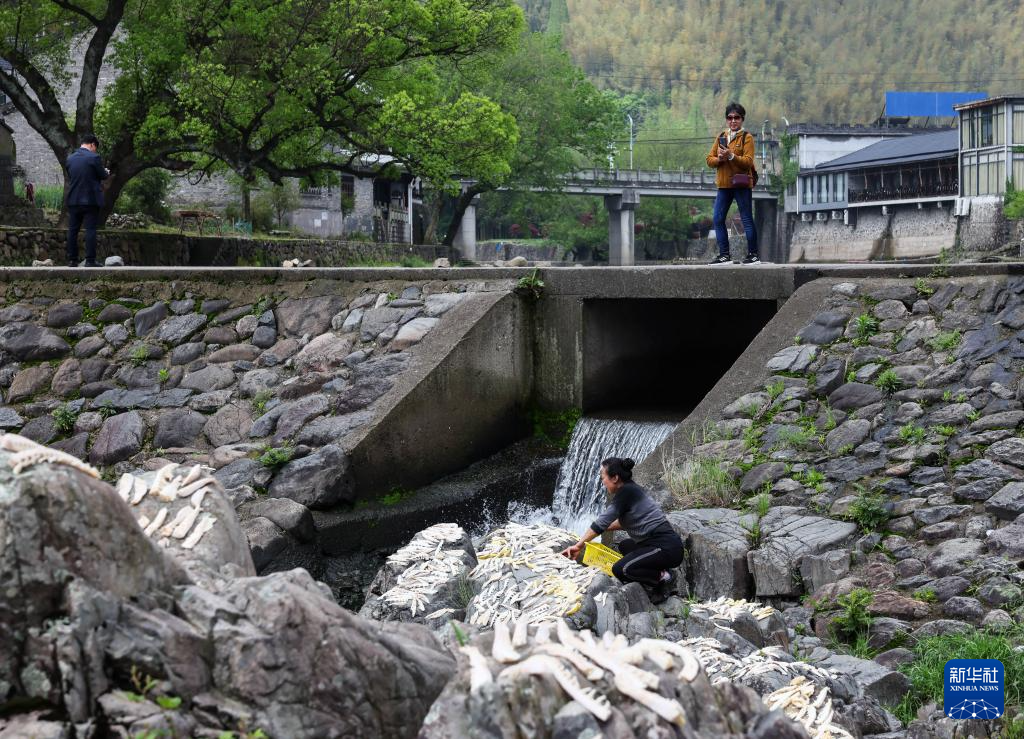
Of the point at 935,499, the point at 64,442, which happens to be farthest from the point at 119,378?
the point at 935,499

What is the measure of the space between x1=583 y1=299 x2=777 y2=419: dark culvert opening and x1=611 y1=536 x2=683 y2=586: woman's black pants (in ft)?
17.9

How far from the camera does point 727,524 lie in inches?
380

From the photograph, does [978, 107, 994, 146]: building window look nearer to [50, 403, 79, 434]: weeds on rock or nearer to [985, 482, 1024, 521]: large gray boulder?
[985, 482, 1024, 521]: large gray boulder

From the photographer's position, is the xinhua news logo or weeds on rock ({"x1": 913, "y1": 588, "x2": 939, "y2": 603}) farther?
weeds on rock ({"x1": 913, "y1": 588, "x2": 939, "y2": 603})

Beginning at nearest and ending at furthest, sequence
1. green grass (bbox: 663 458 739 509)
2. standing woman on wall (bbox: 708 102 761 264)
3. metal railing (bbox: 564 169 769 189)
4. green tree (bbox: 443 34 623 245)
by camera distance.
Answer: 1. green grass (bbox: 663 458 739 509)
2. standing woman on wall (bbox: 708 102 761 264)
3. green tree (bbox: 443 34 623 245)
4. metal railing (bbox: 564 169 769 189)

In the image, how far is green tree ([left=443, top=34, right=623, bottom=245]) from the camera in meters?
46.0

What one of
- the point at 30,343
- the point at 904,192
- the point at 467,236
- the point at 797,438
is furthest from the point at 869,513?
the point at 904,192

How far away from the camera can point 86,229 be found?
1645 centimetres

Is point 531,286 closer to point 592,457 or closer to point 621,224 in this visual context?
point 592,457

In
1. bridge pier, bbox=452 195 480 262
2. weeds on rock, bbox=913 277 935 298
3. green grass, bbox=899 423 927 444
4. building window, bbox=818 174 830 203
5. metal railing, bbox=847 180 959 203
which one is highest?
building window, bbox=818 174 830 203

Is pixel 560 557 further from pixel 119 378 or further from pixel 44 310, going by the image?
pixel 44 310

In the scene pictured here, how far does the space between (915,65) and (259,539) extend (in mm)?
178559

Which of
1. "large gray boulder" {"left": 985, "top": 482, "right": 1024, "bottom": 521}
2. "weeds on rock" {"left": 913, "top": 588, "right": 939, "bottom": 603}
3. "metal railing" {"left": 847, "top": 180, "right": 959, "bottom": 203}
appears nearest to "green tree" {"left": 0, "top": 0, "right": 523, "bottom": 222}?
"large gray boulder" {"left": 985, "top": 482, "right": 1024, "bottom": 521}

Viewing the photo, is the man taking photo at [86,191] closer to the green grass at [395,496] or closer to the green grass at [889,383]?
the green grass at [395,496]
